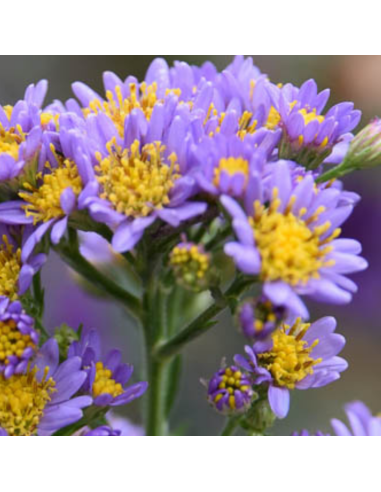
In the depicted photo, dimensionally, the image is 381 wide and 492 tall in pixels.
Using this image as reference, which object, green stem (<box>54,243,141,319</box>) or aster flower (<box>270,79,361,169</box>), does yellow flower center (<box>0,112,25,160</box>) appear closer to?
green stem (<box>54,243,141,319</box>)

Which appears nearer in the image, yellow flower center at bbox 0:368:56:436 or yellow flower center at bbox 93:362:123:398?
yellow flower center at bbox 0:368:56:436

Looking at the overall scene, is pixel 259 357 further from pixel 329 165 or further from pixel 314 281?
pixel 329 165

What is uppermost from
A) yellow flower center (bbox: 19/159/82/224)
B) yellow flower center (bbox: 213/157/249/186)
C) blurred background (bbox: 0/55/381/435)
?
yellow flower center (bbox: 213/157/249/186)

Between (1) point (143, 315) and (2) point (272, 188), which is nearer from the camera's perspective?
(2) point (272, 188)

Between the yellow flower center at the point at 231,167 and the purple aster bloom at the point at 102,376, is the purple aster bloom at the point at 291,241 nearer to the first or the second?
the yellow flower center at the point at 231,167

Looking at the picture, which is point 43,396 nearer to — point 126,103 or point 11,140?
point 11,140

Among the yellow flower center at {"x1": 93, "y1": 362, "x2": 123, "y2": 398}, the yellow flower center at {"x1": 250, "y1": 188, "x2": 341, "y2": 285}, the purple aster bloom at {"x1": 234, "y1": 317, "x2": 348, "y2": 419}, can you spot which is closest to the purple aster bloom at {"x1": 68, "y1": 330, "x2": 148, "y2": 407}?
the yellow flower center at {"x1": 93, "y1": 362, "x2": 123, "y2": 398}

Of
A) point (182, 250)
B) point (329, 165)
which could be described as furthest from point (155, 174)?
point (329, 165)

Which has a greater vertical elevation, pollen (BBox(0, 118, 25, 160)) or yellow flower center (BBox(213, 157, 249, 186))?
yellow flower center (BBox(213, 157, 249, 186))
